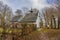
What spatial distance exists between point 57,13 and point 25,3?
40 centimetres

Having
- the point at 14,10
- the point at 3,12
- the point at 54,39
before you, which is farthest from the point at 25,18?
the point at 54,39

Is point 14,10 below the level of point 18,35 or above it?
above

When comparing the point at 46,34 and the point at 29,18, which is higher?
the point at 29,18

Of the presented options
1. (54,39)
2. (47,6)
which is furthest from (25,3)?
(54,39)

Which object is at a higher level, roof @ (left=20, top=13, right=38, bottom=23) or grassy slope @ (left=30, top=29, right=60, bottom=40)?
roof @ (left=20, top=13, right=38, bottom=23)

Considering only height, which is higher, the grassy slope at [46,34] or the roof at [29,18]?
the roof at [29,18]

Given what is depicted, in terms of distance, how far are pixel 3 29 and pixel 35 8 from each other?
1.53ft

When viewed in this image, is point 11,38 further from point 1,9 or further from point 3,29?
point 1,9

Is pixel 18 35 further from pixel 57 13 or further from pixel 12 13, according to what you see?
pixel 57 13

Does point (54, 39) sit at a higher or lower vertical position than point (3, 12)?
lower

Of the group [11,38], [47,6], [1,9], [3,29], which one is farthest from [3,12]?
[47,6]

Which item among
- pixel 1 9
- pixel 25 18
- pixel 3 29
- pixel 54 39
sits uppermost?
pixel 1 9

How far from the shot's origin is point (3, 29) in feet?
6.09

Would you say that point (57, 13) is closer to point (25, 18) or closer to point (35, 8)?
point (35, 8)
